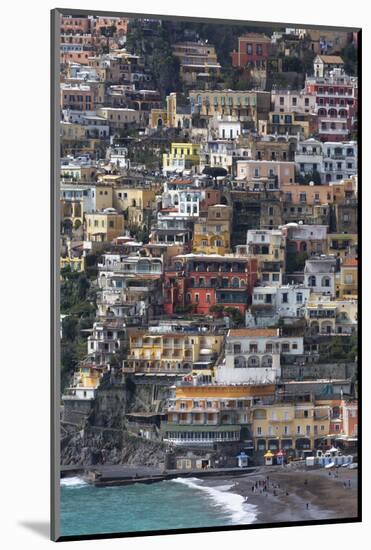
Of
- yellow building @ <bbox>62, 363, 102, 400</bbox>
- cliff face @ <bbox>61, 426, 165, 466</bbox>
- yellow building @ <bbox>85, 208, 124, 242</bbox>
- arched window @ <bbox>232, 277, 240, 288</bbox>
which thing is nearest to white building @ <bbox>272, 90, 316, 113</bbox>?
arched window @ <bbox>232, 277, 240, 288</bbox>

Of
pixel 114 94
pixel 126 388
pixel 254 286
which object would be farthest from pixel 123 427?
Answer: pixel 114 94

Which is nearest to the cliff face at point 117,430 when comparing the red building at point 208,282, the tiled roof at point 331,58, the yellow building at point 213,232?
the red building at point 208,282

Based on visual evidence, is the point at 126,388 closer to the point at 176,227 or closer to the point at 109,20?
the point at 176,227

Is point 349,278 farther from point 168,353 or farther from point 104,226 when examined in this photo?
point 104,226

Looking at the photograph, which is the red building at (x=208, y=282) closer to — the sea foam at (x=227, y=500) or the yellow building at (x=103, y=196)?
the yellow building at (x=103, y=196)

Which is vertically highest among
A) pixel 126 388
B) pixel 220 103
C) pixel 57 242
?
pixel 220 103
